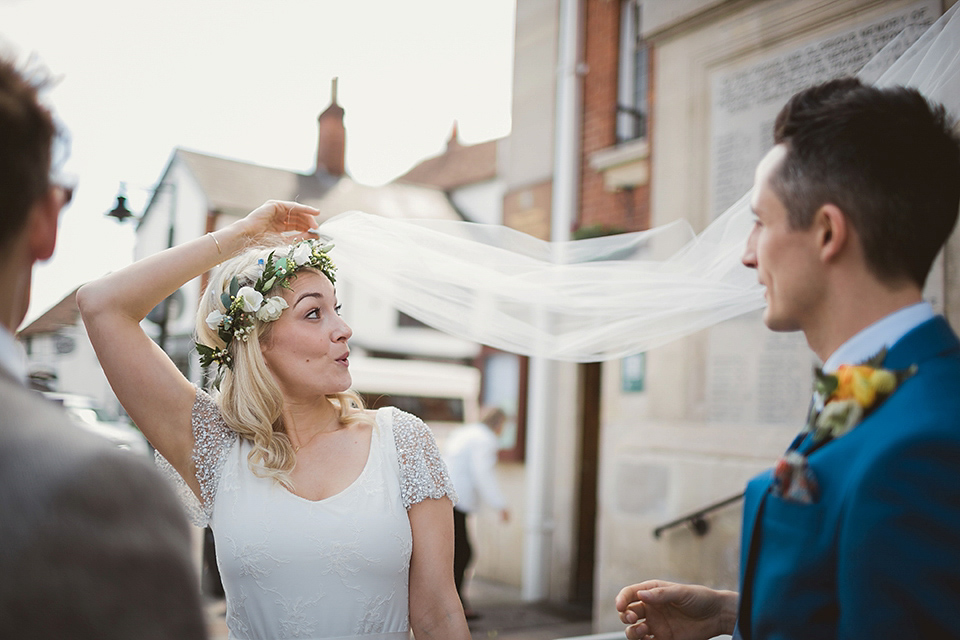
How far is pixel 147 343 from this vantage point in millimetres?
2201

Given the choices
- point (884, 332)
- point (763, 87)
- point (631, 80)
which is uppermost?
point (631, 80)

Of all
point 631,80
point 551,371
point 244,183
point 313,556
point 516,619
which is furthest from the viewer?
point 551,371

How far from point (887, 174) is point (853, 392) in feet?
1.30

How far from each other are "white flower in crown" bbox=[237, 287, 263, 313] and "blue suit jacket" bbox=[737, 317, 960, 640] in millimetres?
1742

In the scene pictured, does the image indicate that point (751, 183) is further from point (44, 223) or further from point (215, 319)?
point (44, 223)

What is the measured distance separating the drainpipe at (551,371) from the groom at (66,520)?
700 cm

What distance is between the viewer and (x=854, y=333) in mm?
1330

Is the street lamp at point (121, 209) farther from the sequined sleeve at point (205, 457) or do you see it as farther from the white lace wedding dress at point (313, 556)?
the white lace wedding dress at point (313, 556)

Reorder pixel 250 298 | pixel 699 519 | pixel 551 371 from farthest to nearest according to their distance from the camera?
1. pixel 551 371
2. pixel 699 519
3. pixel 250 298

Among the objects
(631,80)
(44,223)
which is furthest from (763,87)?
(44,223)

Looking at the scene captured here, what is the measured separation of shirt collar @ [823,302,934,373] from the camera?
1282mm

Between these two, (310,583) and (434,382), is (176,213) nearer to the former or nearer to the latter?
(310,583)

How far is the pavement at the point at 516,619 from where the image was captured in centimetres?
652

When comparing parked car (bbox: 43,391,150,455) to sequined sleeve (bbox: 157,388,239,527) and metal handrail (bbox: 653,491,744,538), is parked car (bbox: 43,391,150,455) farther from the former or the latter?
metal handrail (bbox: 653,491,744,538)
